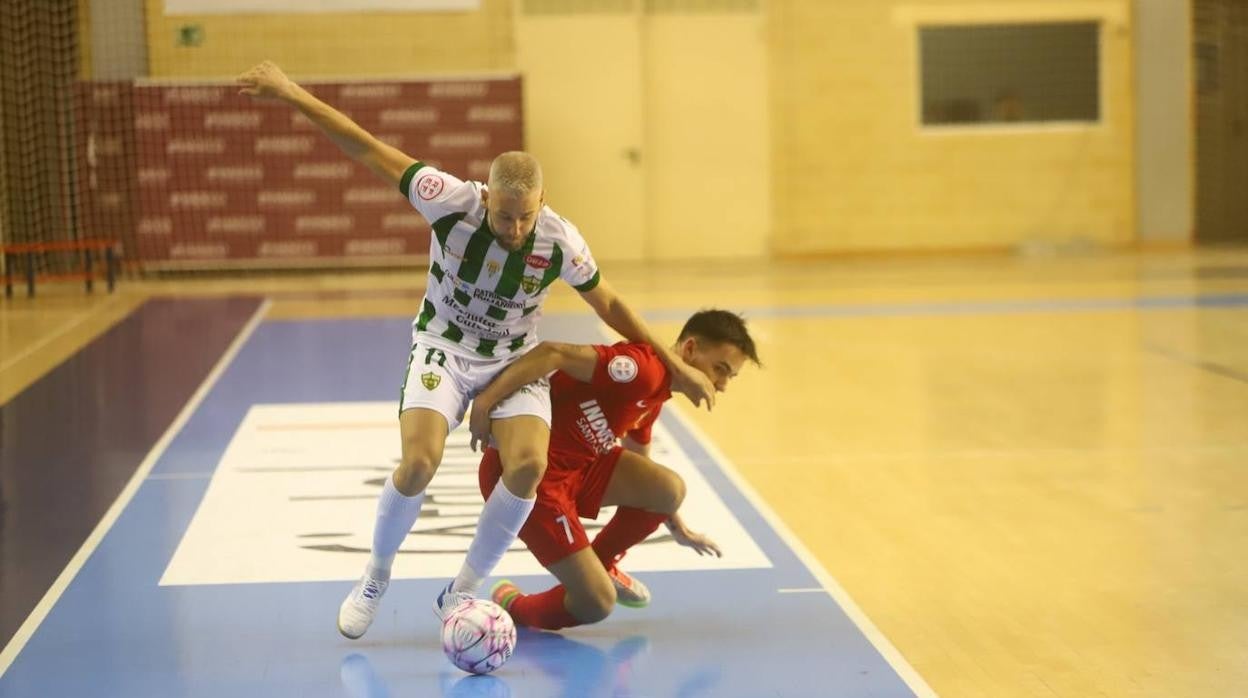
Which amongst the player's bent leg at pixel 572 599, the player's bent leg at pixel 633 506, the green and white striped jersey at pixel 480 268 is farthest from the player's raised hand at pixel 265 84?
the player's bent leg at pixel 572 599

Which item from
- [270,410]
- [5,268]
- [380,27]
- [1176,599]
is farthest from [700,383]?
[380,27]

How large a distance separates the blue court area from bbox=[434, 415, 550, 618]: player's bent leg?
0.22m

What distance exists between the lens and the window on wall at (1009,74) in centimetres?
2038

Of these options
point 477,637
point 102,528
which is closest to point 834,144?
point 102,528

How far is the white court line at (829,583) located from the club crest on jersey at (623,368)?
1.04 m

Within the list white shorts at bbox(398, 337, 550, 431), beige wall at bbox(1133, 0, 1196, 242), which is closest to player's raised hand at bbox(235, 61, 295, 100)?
white shorts at bbox(398, 337, 550, 431)

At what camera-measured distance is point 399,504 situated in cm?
446

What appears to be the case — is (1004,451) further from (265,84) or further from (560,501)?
(265,84)

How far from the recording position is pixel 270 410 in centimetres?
918

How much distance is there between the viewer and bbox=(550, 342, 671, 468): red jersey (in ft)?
15.1

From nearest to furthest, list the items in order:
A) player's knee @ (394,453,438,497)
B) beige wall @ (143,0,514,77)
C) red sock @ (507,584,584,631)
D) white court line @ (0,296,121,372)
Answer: player's knee @ (394,453,438,497)
red sock @ (507,584,584,631)
white court line @ (0,296,121,372)
beige wall @ (143,0,514,77)

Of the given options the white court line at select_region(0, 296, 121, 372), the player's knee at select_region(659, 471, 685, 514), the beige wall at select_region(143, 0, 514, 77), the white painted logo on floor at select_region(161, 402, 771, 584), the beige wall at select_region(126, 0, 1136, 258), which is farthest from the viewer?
the beige wall at select_region(126, 0, 1136, 258)

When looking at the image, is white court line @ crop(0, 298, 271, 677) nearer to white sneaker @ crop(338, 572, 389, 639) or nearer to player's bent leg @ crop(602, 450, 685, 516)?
white sneaker @ crop(338, 572, 389, 639)

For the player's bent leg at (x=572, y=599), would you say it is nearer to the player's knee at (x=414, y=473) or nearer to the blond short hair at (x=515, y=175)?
the player's knee at (x=414, y=473)
